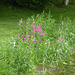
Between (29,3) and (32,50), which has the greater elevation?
(29,3)

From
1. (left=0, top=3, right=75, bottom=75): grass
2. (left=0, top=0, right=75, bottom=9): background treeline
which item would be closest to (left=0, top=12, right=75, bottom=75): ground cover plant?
(left=0, top=3, right=75, bottom=75): grass

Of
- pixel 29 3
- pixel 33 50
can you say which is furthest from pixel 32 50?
pixel 29 3

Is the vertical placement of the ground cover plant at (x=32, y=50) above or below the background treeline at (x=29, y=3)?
below

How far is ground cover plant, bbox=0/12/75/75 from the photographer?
439 cm

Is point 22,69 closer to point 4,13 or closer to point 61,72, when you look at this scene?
point 61,72

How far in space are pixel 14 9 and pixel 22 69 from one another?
35.8 feet

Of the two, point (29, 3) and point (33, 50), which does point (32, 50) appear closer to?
point (33, 50)

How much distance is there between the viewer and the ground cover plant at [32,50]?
4.39 meters

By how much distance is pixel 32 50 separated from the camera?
5.09 m

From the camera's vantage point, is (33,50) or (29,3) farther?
(29,3)

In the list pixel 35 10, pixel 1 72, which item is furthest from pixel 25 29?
pixel 35 10

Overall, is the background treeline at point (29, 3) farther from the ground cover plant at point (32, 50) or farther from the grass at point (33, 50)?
the ground cover plant at point (32, 50)

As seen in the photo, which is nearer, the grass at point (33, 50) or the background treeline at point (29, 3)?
the grass at point (33, 50)

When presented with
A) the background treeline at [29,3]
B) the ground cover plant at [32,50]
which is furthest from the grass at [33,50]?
the background treeline at [29,3]
